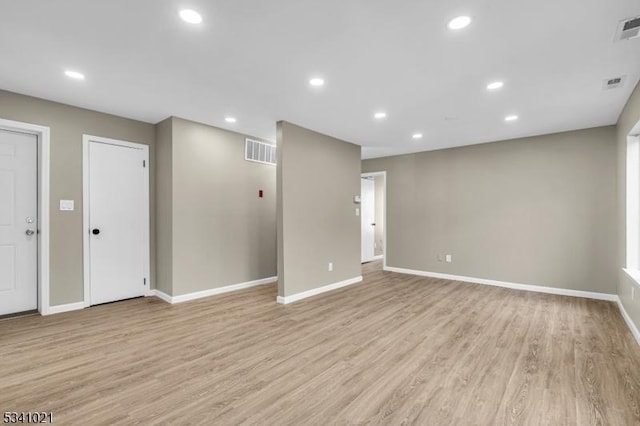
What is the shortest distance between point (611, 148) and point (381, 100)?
145 inches

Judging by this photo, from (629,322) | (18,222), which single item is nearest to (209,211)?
(18,222)

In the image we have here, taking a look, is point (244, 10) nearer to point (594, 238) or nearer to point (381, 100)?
point (381, 100)

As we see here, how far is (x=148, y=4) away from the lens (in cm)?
197

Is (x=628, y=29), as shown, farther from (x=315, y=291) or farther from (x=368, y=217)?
(x=368, y=217)

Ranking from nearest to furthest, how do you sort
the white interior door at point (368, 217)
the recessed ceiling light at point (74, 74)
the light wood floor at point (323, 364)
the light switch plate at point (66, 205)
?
1. the light wood floor at point (323, 364)
2. the recessed ceiling light at point (74, 74)
3. the light switch plate at point (66, 205)
4. the white interior door at point (368, 217)

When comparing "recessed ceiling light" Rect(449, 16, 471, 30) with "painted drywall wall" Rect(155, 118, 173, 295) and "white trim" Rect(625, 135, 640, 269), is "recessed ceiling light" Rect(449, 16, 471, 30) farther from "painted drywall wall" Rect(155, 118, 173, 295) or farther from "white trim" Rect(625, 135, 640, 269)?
"painted drywall wall" Rect(155, 118, 173, 295)

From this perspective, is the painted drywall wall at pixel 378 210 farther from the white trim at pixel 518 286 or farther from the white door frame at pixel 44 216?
the white door frame at pixel 44 216

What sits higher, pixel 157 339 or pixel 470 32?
pixel 470 32

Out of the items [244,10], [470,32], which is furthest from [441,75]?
[244,10]

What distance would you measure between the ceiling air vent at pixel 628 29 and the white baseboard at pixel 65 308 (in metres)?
6.04

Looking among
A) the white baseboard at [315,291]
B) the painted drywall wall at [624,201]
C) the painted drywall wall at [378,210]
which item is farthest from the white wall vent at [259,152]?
the painted drywall wall at [624,201]

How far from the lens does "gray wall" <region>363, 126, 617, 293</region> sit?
15.3 ft

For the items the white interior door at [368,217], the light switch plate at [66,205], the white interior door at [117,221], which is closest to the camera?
the light switch plate at [66,205]

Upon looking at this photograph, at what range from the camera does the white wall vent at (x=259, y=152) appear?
5.20 metres
